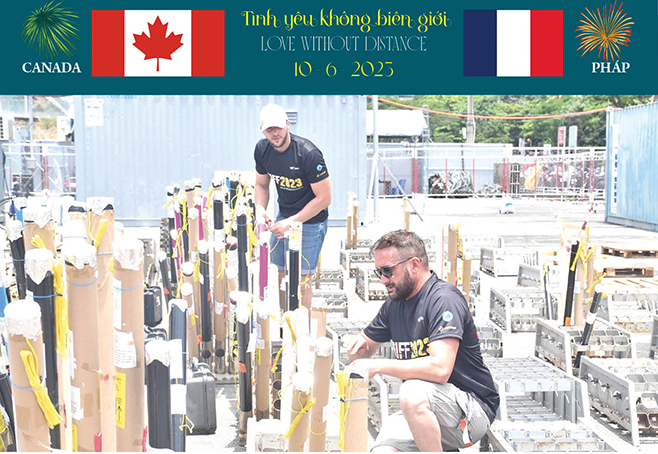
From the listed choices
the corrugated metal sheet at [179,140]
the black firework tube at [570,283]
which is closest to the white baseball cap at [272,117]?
the black firework tube at [570,283]

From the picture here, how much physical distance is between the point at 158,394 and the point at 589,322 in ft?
14.6

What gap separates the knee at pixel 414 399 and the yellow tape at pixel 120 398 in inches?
53.8

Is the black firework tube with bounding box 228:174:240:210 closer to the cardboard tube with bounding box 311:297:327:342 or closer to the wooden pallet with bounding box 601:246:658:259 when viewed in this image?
the cardboard tube with bounding box 311:297:327:342

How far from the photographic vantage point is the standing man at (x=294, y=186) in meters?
5.68

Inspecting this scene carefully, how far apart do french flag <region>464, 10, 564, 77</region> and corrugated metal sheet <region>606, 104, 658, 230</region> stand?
7471 mm

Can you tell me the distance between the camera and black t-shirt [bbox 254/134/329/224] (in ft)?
19.1

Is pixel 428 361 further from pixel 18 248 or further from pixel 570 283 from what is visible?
pixel 570 283

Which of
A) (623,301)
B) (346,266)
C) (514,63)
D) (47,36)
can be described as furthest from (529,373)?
(47,36)

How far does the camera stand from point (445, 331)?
10.4 feet

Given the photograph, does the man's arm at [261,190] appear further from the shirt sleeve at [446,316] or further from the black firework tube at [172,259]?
the shirt sleeve at [446,316]

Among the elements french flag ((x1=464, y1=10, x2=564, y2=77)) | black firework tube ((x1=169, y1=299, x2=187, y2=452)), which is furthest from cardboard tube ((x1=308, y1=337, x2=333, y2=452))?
french flag ((x1=464, y1=10, x2=564, y2=77))

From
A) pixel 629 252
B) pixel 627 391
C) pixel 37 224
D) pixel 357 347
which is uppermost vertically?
pixel 37 224

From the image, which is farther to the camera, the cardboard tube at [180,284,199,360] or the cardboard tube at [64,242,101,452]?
the cardboard tube at [180,284,199,360]

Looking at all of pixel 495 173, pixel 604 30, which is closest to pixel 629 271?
pixel 604 30
